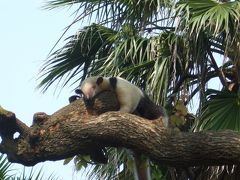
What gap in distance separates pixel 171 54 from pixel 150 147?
2425 mm

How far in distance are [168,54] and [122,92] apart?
1.62 meters

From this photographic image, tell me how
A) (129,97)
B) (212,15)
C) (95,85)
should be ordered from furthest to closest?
(212,15) < (95,85) < (129,97)

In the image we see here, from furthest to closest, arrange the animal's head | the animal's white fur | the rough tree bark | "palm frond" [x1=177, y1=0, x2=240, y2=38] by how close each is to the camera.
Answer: "palm frond" [x1=177, y1=0, x2=240, y2=38] < the animal's head < the animal's white fur < the rough tree bark

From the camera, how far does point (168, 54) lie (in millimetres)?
7484

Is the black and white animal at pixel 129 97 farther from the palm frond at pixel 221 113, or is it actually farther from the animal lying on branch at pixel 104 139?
the palm frond at pixel 221 113

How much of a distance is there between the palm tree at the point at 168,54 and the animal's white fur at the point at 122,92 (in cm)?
67

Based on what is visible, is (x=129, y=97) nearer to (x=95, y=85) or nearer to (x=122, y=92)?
(x=122, y=92)

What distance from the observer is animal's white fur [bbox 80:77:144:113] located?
5.81 m

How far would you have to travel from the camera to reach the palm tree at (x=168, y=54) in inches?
279

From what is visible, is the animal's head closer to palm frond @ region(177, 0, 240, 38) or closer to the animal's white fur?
the animal's white fur

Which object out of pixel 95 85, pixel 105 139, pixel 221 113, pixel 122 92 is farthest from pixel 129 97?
pixel 221 113

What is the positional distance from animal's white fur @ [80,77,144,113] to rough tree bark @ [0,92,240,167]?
48cm

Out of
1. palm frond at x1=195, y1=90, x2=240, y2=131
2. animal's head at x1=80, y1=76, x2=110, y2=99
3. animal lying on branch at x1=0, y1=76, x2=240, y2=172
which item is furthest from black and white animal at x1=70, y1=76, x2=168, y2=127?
palm frond at x1=195, y1=90, x2=240, y2=131

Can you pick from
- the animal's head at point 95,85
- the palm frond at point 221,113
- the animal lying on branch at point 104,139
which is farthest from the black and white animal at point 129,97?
the palm frond at point 221,113
